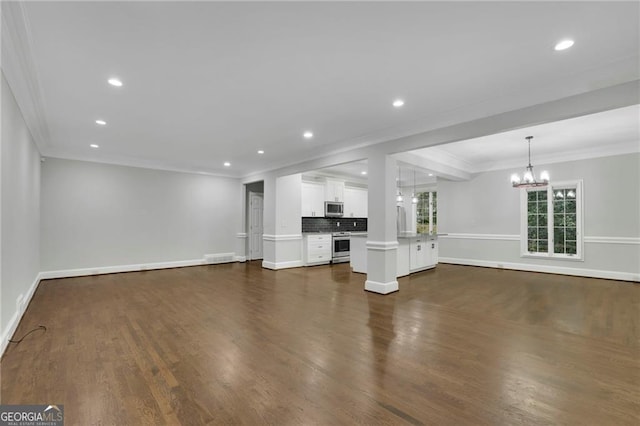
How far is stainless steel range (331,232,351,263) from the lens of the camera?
8.44 meters

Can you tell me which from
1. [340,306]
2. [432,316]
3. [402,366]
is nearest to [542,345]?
[432,316]

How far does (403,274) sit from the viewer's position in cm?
625

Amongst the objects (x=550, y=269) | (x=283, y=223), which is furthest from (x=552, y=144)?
(x=283, y=223)

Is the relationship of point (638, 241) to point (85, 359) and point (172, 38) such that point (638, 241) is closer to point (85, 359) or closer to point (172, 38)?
point (172, 38)

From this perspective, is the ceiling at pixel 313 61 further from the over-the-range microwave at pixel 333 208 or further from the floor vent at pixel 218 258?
the floor vent at pixel 218 258

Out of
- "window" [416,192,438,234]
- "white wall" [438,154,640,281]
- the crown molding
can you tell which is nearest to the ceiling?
the crown molding

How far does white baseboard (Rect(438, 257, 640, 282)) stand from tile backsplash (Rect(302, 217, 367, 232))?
113 inches

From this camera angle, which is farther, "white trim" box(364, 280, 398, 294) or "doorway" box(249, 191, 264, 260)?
"doorway" box(249, 191, 264, 260)

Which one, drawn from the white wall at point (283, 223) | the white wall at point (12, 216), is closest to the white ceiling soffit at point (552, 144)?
the white wall at point (283, 223)

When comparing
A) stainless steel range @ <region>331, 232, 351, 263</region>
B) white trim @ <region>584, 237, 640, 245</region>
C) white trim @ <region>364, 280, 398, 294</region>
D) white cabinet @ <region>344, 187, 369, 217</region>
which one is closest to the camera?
white trim @ <region>364, 280, 398, 294</region>

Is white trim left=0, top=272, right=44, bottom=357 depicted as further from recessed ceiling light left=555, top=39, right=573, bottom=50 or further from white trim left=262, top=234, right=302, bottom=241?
recessed ceiling light left=555, top=39, right=573, bottom=50

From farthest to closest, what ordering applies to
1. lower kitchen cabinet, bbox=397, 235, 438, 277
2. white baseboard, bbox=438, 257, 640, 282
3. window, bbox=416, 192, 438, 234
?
1. window, bbox=416, 192, 438, 234
2. lower kitchen cabinet, bbox=397, 235, 438, 277
3. white baseboard, bbox=438, 257, 640, 282

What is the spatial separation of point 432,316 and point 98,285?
5.93m

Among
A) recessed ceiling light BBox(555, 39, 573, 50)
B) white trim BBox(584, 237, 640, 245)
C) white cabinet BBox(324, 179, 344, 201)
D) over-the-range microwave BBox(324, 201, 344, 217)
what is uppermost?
recessed ceiling light BBox(555, 39, 573, 50)
